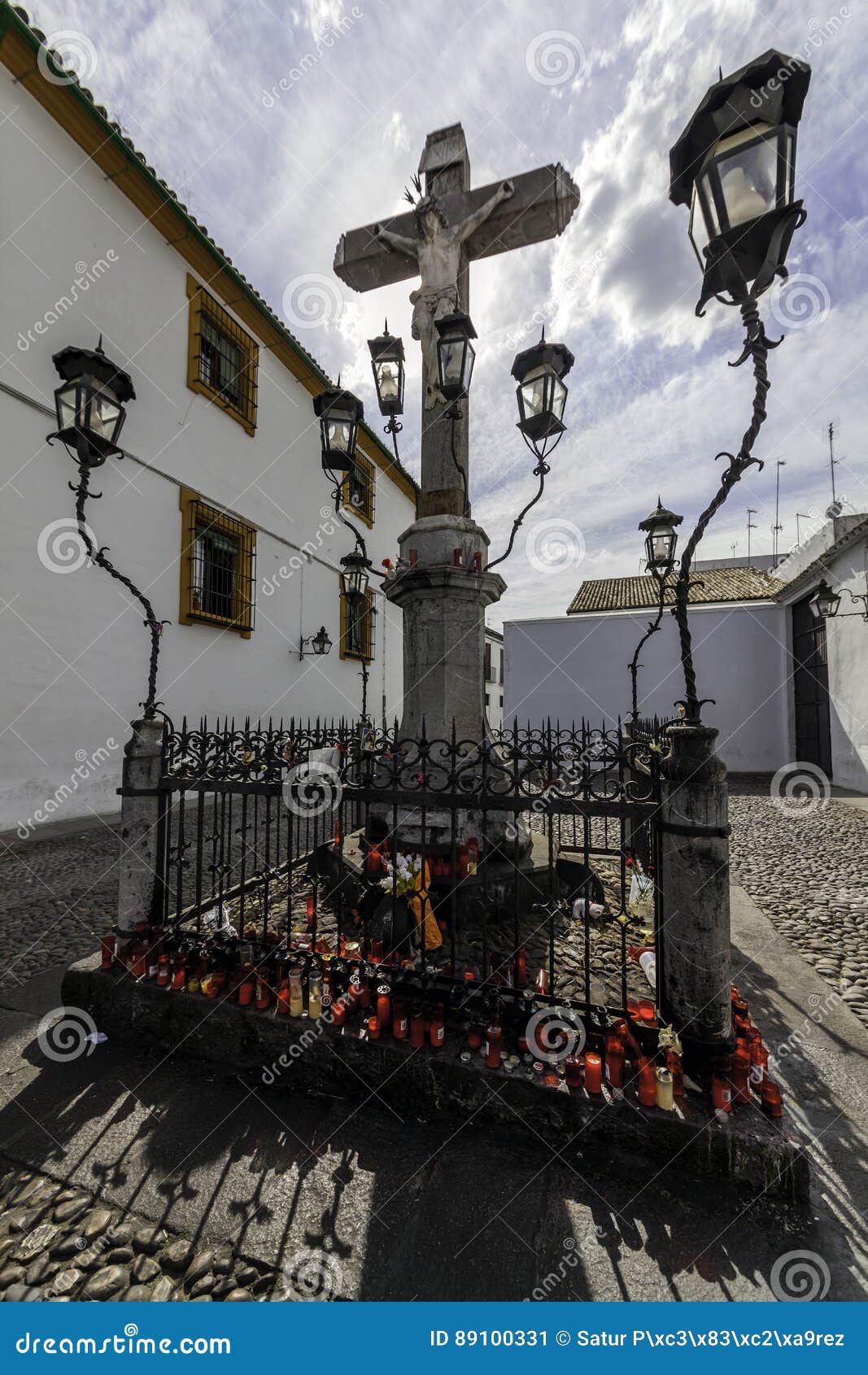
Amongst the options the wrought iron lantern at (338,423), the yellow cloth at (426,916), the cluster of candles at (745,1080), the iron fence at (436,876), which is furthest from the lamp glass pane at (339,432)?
the cluster of candles at (745,1080)

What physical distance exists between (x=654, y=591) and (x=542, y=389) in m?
15.2

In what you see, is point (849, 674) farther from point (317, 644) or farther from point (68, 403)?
point (68, 403)

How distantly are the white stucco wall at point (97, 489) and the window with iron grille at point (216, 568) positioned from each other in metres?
0.18

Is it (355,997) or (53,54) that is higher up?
(53,54)

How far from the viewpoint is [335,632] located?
13664 millimetres

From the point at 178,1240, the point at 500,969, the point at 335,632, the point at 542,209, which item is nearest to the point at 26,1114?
the point at 178,1240

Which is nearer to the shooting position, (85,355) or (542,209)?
(85,355)

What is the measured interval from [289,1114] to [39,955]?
2.56 m

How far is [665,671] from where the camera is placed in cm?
1609

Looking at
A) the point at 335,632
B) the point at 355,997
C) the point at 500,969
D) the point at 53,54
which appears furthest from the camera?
the point at 335,632

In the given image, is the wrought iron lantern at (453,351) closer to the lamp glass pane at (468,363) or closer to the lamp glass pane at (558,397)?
the lamp glass pane at (468,363)

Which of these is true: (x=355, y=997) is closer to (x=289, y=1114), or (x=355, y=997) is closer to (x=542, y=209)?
(x=289, y=1114)

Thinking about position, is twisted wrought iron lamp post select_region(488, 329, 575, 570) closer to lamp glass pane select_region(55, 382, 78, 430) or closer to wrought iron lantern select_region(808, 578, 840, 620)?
lamp glass pane select_region(55, 382, 78, 430)

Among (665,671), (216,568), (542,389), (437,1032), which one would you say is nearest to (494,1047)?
(437,1032)
